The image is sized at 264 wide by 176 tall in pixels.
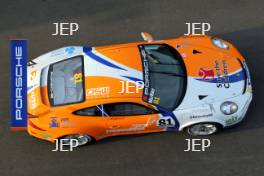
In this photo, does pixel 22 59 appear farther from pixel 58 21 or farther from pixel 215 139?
pixel 215 139

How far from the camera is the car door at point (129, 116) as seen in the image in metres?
7.21

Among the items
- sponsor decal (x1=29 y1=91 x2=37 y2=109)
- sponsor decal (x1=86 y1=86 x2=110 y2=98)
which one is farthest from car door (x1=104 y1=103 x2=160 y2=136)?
sponsor decal (x1=29 y1=91 x2=37 y2=109)

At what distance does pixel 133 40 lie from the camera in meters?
9.44

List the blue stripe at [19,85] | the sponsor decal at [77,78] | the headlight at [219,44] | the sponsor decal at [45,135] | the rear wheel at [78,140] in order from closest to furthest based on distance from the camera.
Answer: the blue stripe at [19,85] → the sponsor decal at [77,78] → the sponsor decal at [45,135] → the rear wheel at [78,140] → the headlight at [219,44]

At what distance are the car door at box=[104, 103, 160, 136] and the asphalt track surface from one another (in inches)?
29.6

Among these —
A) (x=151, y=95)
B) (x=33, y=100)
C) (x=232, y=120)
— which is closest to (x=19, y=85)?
(x=33, y=100)

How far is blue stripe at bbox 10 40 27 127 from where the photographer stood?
7.11m

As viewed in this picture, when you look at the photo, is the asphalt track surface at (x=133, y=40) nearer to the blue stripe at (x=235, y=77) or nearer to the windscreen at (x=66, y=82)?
the blue stripe at (x=235, y=77)

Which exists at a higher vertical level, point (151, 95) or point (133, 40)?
point (133, 40)

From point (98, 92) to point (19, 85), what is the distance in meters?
1.38

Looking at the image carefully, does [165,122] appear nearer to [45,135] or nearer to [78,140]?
[78,140]

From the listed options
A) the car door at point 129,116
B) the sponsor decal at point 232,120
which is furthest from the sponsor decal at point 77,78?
the sponsor decal at point 232,120

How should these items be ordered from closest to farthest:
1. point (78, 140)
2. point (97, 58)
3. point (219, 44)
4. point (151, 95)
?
point (151, 95) < point (97, 58) < point (78, 140) < point (219, 44)

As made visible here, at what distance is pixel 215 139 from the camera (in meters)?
8.05
